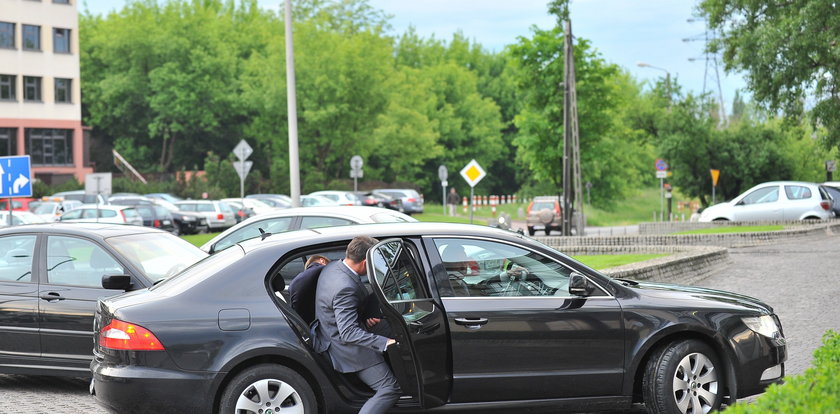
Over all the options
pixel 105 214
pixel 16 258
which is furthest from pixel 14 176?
pixel 16 258

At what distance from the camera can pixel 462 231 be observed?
7328 millimetres

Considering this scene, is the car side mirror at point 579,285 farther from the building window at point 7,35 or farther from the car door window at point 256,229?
the building window at point 7,35

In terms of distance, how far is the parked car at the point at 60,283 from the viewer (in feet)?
30.8

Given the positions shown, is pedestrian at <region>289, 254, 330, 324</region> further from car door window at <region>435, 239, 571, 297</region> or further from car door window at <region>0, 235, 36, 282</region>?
car door window at <region>0, 235, 36, 282</region>

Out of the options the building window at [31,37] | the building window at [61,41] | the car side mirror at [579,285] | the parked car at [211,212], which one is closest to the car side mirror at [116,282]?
the car side mirror at [579,285]

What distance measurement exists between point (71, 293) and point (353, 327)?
4.07 metres

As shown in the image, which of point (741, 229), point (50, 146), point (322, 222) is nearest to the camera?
point (322, 222)

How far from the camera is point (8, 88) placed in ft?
242

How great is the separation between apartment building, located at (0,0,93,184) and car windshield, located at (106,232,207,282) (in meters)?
66.6

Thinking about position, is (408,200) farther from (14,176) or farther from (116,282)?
(116,282)

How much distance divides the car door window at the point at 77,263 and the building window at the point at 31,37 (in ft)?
226

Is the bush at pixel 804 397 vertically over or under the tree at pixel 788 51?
under

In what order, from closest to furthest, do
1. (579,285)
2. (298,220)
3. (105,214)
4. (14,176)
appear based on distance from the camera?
(579,285)
(298,220)
(14,176)
(105,214)

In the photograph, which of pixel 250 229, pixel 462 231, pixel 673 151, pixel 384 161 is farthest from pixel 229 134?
pixel 462 231
